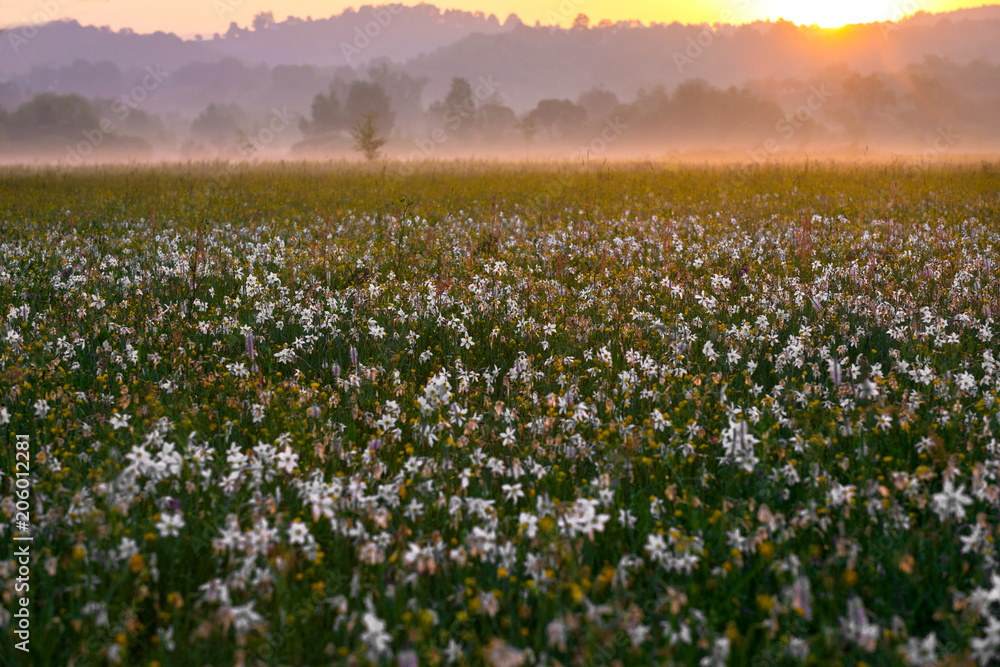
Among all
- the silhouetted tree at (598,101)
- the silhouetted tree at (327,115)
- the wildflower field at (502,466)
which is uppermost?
the silhouetted tree at (598,101)

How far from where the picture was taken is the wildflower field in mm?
2385

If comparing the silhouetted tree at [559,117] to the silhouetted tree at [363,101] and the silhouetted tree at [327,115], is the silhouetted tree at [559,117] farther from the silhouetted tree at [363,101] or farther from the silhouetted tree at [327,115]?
the silhouetted tree at [327,115]

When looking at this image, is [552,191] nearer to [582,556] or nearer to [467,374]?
[467,374]

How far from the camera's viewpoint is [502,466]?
3.50 metres

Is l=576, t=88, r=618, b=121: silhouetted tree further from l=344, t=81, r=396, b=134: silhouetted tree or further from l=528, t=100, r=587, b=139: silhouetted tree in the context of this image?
l=344, t=81, r=396, b=134: silhouetted tree

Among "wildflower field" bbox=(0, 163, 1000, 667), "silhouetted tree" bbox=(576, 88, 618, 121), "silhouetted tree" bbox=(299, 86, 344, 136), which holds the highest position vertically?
"silhouetted tree" bbox=(576, 88, 618, 121)

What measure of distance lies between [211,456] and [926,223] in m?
12.6

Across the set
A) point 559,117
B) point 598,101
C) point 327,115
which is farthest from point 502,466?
point 598,101

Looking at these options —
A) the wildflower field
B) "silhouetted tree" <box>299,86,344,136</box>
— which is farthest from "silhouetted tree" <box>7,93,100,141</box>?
the wildflower field

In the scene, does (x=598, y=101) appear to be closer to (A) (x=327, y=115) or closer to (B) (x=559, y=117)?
(B) (x=559, y=117)

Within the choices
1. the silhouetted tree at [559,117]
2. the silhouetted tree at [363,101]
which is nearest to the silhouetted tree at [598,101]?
the silhouetted tree at [559,117]

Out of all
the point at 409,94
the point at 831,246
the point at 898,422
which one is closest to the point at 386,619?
the point at 898,422

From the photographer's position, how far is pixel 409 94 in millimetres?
186875

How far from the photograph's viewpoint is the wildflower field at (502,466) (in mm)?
2385
